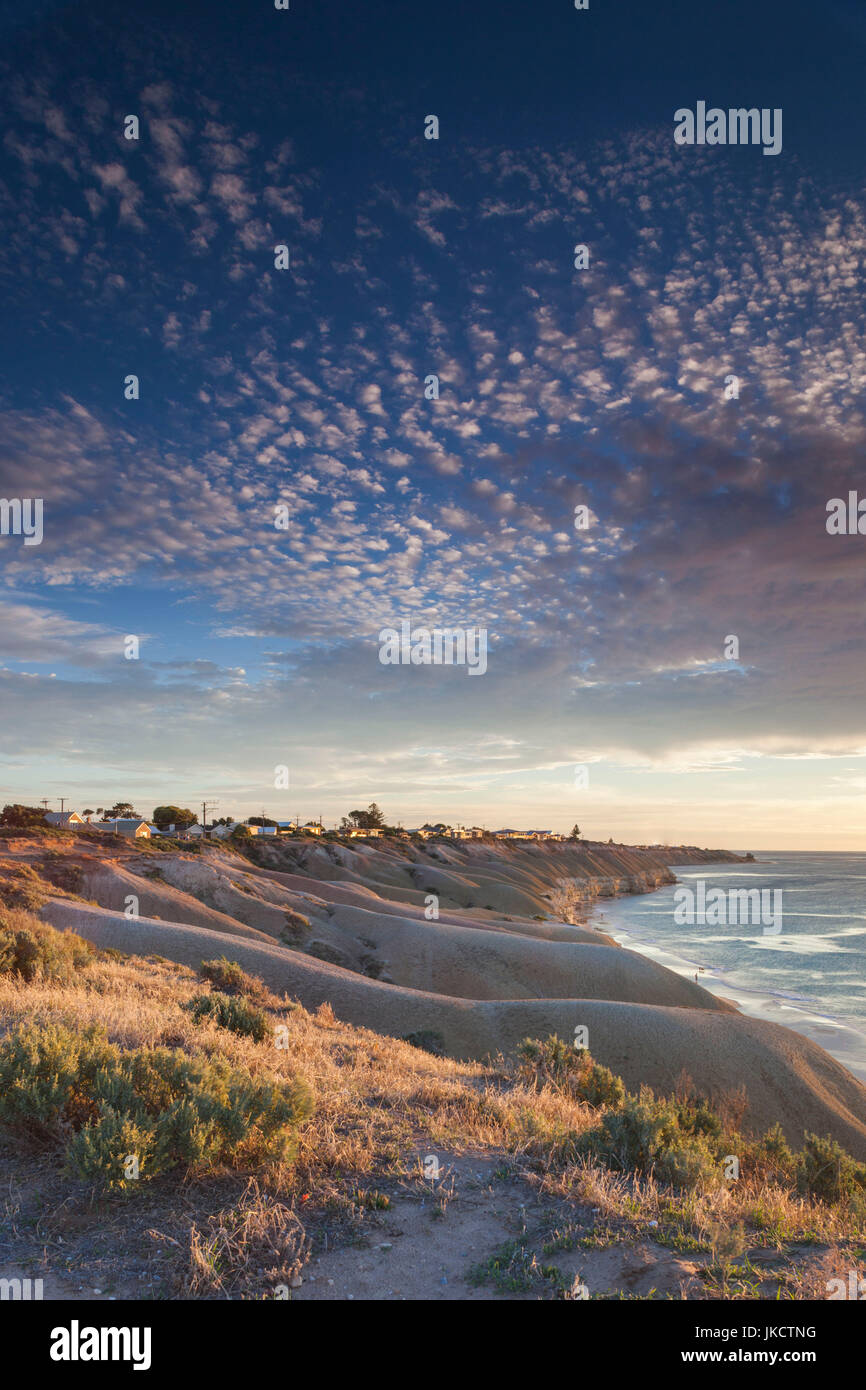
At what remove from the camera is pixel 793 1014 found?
153ft

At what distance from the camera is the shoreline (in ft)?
124

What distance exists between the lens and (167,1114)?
7117 mm

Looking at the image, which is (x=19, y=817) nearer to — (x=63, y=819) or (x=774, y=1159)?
(x=63, y=819)

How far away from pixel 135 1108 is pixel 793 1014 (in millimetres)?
50325

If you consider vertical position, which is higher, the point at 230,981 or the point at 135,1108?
the point at 135,1108

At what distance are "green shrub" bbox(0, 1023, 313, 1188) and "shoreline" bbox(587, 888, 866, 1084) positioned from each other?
1258 inches

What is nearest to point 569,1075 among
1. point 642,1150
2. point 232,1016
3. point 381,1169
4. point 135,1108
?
point 642,1150

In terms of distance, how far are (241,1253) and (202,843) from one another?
2898 inches

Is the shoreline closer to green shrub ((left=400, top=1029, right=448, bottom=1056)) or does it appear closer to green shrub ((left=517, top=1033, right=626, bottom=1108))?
green shrub ((left=400, top=1029, right=448, bottom=1056))

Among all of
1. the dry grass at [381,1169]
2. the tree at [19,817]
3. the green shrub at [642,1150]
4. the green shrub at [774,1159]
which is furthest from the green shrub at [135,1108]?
the tree at [19,817]


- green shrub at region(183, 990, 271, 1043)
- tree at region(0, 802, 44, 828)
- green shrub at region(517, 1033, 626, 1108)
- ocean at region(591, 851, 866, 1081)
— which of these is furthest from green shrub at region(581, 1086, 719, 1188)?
tree at region(0, 802, 44, 828)

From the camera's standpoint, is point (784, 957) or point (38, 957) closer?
point (38, 957)

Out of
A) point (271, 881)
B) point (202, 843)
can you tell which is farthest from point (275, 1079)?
point (202, 843)
